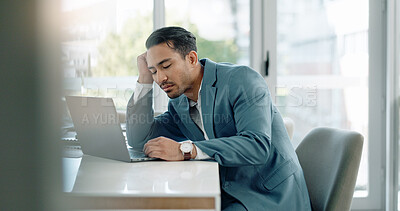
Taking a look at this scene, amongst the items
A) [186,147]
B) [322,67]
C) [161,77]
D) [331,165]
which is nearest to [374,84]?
[322,67]

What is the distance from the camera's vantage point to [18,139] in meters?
0.17

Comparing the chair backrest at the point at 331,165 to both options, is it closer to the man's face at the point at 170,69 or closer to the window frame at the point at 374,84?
the man's face at the point at 170,69

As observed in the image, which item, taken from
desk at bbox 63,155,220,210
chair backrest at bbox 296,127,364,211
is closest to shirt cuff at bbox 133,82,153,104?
desk at bbox 63,155,220,210

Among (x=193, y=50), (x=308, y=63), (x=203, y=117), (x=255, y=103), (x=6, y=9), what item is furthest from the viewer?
(x=308, y=63)

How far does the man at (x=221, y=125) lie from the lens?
3.82 feet

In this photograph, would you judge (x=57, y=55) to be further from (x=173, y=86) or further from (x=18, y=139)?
(x=173, y=86)

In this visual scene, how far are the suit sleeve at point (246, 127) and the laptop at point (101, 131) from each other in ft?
0.73

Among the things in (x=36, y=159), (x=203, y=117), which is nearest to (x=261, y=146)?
(x=203, y=117)

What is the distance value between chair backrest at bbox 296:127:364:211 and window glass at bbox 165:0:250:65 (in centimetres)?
142

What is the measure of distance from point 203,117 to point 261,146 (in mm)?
294

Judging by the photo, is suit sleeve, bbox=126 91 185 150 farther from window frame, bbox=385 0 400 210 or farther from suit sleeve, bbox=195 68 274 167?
window frame, bbox=385 0 400 210

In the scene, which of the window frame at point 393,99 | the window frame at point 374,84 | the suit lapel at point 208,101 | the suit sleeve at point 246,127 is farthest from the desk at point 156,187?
the window frame at point 393,99

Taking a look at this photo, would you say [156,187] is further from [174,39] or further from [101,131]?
[174,39]

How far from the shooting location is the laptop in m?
1.12
